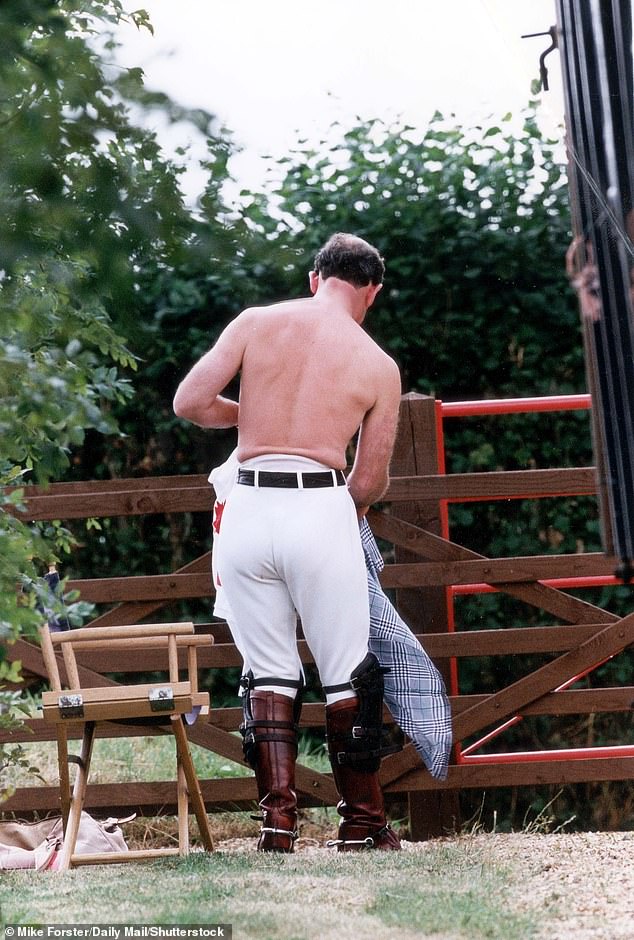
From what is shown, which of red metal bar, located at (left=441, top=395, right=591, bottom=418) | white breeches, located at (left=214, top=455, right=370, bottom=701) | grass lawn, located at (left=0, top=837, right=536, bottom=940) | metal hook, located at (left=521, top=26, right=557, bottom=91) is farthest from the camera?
red metal bar, located at (left=441, top=395, right=591, bottom=418)

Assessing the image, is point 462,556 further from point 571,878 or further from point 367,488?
point 571,878

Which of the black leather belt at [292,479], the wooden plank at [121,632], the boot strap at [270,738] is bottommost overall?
the boot strap at [270,738]

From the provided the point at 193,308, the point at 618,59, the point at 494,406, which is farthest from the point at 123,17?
the point at 193,308

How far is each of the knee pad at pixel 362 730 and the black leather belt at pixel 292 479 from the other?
50 cm

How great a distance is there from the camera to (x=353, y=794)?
325 cm

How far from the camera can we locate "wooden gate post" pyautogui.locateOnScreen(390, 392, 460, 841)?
12.9 ft

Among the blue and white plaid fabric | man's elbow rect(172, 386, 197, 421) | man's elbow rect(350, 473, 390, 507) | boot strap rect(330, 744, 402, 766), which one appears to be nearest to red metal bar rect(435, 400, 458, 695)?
the blue and white plaid fabric

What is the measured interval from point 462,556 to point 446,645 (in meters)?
0.29

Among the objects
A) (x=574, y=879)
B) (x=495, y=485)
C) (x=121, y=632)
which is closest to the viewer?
(x=574, y=879)

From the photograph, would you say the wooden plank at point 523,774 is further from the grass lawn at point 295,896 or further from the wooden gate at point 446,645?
the grass lawn at point 295,896

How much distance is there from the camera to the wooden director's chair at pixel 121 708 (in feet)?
10.4

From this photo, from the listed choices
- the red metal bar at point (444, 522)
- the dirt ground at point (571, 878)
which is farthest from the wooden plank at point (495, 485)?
the dirt ground at point (571, 878)

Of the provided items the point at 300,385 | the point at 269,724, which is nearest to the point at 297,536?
the point at 300,385

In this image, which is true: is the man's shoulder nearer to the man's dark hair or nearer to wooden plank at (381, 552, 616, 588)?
the man's dark hair
